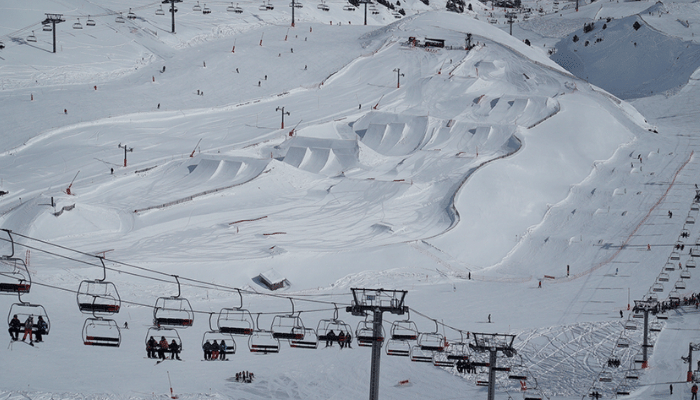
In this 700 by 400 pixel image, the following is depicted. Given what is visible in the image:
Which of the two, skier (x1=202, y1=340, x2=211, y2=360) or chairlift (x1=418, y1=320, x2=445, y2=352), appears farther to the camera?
skier (x1=202, y1=340, x2=211, y2=360)

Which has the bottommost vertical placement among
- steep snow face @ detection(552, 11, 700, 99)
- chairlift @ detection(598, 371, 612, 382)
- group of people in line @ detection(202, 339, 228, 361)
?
chairlift @ detection(598, 371, 612, 382)

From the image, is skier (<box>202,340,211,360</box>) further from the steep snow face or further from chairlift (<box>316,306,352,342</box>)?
the steep snow face

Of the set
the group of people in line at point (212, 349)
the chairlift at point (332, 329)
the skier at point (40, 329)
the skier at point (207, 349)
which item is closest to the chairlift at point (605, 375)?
the chairlift at point (332, 329)

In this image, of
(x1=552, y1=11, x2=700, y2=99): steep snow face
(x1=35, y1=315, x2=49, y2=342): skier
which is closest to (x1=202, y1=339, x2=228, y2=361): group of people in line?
(x1=35, y1=315, x2=49, y2=342): skier

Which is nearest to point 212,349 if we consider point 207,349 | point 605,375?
point 207,349

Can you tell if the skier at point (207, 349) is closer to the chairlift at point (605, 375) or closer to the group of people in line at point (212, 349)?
the group of people in line at point (212, 349)

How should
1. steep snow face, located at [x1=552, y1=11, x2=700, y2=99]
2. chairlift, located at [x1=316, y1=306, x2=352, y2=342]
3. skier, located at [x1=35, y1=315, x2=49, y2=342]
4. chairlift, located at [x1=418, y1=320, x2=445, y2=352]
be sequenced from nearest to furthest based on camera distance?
1. skier, located at [x1=35, y1=315, x2=49, y2=342]
2. chairlift, located at [x1=418, y1=320, x2=445, y2=352]
3. chairlift, located at [x1=316, y1=306, x2=352, y2=342]
4. steep snow face, located at [x1=552, y1=11, x2=700, y2=99]

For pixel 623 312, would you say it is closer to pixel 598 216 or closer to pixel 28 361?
pixel 598 216

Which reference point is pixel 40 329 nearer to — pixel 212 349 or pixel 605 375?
pixel 212 349
